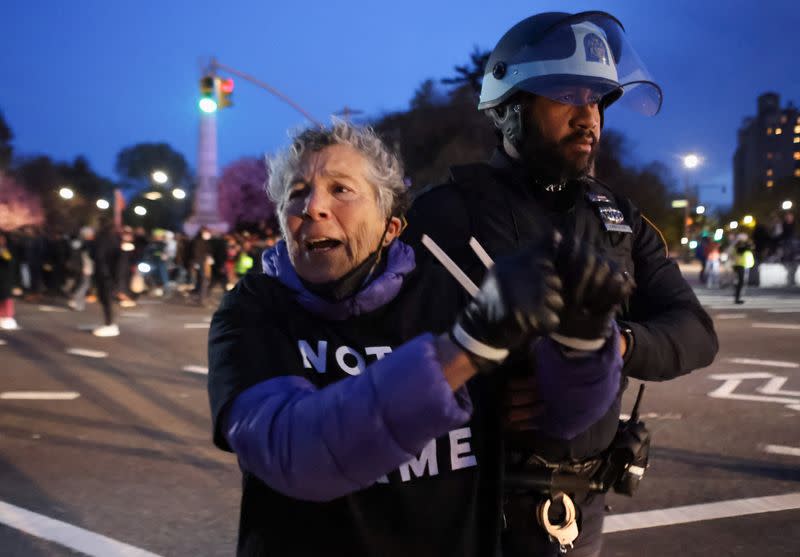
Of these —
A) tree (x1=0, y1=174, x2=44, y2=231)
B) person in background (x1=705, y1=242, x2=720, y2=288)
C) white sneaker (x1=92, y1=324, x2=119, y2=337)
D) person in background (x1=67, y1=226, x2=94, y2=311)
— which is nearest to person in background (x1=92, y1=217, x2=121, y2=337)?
white sneaker (x1=92, y1=324, x2=119, y2=337)

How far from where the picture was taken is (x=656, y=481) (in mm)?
4965

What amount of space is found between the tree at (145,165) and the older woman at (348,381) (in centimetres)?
11389

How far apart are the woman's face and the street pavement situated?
2.71 m

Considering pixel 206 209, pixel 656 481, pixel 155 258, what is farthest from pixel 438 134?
pixel 656 481

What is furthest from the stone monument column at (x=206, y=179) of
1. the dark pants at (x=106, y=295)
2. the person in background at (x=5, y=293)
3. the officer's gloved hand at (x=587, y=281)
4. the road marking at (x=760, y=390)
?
the officer's gloved hand at (x=587, y=281)

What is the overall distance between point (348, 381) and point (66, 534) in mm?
3394

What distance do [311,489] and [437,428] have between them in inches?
8.9

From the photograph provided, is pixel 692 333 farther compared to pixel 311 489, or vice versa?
pixel 692 333

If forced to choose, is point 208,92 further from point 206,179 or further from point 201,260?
point 206,179

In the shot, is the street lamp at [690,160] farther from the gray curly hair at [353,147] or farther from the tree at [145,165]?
the tree at [145,165]

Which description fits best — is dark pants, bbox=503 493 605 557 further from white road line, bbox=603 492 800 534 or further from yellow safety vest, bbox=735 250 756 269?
yellow safety vest, bbox=735 250 756 269

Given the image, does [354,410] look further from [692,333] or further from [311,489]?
[692,333]

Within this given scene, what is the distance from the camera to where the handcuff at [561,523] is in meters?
1.91

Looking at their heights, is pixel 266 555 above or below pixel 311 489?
below
